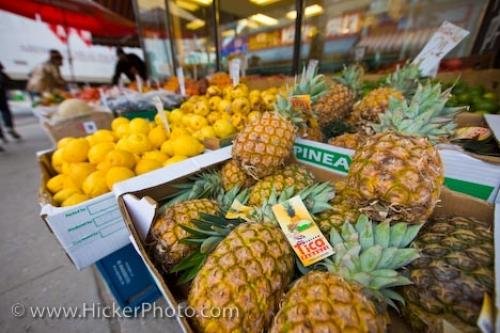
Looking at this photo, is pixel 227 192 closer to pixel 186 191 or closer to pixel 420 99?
pixel 186 191

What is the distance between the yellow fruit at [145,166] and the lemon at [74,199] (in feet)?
1.24

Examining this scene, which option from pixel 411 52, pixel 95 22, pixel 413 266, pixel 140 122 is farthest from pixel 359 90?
pixel 95 22

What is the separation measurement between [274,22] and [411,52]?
292 centimetres

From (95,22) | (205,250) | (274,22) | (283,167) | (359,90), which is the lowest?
(205,250)

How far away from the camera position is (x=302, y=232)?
924mm

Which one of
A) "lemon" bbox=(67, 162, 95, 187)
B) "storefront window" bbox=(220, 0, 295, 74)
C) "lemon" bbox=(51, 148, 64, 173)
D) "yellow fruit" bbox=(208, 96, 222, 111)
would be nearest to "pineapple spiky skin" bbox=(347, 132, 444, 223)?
"lemon" bbox=(67, 162, 95, 187)

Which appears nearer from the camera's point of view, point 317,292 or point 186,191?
point 317,292

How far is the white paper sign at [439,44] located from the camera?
77.2 inches

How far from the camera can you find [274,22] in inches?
206

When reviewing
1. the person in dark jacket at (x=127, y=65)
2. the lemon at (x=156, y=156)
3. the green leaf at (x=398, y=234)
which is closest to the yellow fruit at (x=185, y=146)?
the lemon at (x=156, y=156)

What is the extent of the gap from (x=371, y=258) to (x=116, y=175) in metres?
1.62

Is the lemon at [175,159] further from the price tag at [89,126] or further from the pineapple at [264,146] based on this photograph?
the price tag at [89,126]

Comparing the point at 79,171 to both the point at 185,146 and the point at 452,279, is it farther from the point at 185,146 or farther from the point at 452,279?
the point at 452,279

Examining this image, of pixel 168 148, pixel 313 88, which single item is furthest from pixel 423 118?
pixel 168 148
